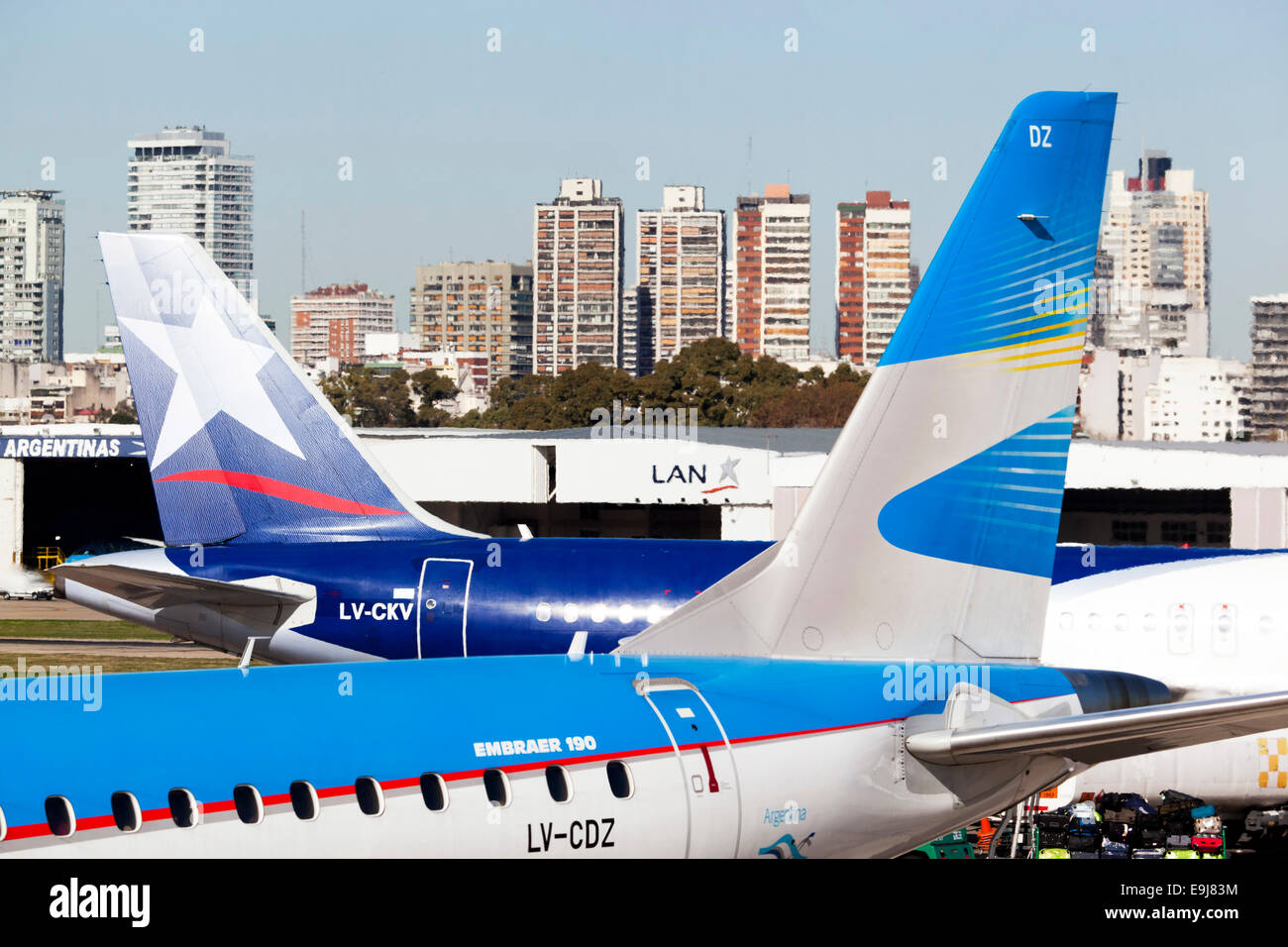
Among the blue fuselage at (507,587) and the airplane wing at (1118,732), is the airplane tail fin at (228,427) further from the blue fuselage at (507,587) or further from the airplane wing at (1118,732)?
the airplane wing at (1118,732)

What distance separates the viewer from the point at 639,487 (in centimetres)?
6072

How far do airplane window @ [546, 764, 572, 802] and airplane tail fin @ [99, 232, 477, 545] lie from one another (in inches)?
591

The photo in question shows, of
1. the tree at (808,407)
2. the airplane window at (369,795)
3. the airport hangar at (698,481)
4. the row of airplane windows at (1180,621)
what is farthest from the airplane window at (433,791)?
the tree at (808,407)

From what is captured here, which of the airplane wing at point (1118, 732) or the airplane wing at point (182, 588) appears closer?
the airplane wing at point (1118, 732)

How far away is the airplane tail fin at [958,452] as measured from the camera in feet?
44.1

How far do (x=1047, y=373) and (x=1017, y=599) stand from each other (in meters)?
2.19

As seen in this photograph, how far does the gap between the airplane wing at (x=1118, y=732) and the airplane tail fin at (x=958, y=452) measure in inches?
56.5

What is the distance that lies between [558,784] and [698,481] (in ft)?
161

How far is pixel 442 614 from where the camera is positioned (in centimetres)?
2336

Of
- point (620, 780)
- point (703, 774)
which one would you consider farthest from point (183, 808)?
point (703, 774)

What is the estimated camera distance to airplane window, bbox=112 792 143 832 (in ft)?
29.2

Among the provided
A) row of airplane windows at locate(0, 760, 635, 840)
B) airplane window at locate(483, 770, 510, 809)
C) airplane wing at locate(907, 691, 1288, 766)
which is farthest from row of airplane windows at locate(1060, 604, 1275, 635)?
airplane window at locate(483, 770, 510, 809)
